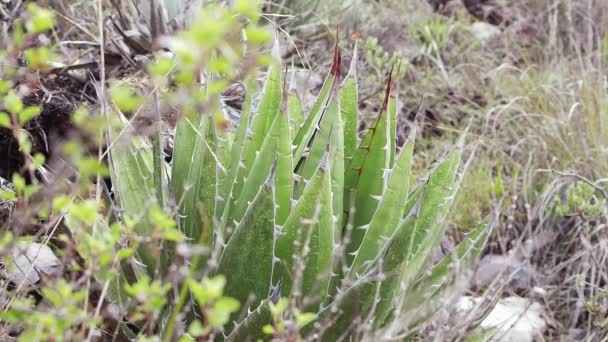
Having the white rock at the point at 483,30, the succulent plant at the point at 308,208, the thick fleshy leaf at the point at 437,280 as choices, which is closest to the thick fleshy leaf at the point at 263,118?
the succulent plant at the point at 308,208

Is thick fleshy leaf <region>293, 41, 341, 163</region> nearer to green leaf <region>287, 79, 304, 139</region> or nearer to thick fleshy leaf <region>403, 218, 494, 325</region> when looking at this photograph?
green leaf <region>287, 79, 304, 139</region>

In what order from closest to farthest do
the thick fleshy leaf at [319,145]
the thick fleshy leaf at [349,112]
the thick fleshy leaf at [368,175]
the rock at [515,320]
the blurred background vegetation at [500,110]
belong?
1. the thick fleshy leaf at [319,145]
2. the thick fleshy leaf at [368,175]
3. the thick fleshy leaf at [349,112]
4. the rock at [515,320]
5. the blurred background vegetation at [500,110]

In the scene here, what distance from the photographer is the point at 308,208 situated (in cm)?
154

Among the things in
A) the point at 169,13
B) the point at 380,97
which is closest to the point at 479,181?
the point at 380,97

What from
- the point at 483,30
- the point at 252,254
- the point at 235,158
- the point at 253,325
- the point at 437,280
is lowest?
the point at 483,30

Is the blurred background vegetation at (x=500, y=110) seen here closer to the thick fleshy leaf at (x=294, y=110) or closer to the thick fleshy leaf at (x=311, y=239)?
the thick fleshy leaf at (x=294, y=110)

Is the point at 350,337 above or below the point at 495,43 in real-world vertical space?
above

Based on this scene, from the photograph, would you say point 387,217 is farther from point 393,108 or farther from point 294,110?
point 294,110

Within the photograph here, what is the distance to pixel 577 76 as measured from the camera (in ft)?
13.6

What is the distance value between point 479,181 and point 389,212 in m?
Result: 2.02

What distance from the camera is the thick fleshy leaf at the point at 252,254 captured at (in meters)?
1.50

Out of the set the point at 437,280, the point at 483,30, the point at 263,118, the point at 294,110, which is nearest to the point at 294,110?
the point at 294,110

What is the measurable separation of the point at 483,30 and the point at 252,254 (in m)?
4.61

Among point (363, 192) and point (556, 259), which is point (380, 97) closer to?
point (556, 259)
